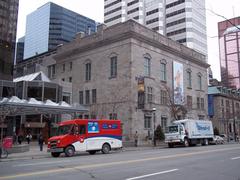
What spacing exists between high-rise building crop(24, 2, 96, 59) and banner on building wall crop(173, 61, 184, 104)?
82.5m

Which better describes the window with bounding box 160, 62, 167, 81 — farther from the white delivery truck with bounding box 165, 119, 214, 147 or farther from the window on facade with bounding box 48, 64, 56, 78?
the window on facade with bounding box 48, 64, 56, 78

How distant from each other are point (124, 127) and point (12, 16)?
26.8m

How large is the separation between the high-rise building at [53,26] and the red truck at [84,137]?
351 ft

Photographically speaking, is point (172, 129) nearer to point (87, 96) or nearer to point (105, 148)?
point (105, 148)

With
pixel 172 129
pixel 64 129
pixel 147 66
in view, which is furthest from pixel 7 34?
pixel 172 129

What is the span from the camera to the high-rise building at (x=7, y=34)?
4725 centimetres

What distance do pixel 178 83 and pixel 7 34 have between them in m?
29.8

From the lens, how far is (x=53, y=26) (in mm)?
133750

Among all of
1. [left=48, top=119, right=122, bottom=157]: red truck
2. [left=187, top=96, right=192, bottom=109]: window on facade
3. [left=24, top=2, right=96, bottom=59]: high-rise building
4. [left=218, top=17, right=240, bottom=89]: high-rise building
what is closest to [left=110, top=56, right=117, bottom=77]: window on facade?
[left=187, top=96, right=192, bottom=109]: window on facade

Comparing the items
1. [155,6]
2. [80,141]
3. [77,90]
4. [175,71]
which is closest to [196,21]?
[155,6]

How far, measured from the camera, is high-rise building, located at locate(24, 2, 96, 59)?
439ft

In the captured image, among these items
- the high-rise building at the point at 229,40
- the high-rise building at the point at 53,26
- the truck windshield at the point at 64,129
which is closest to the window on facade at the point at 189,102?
the truck windshield at the point at 64,129

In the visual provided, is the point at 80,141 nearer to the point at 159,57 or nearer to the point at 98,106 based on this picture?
the point at 98,106

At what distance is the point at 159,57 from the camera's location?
1870 inches
